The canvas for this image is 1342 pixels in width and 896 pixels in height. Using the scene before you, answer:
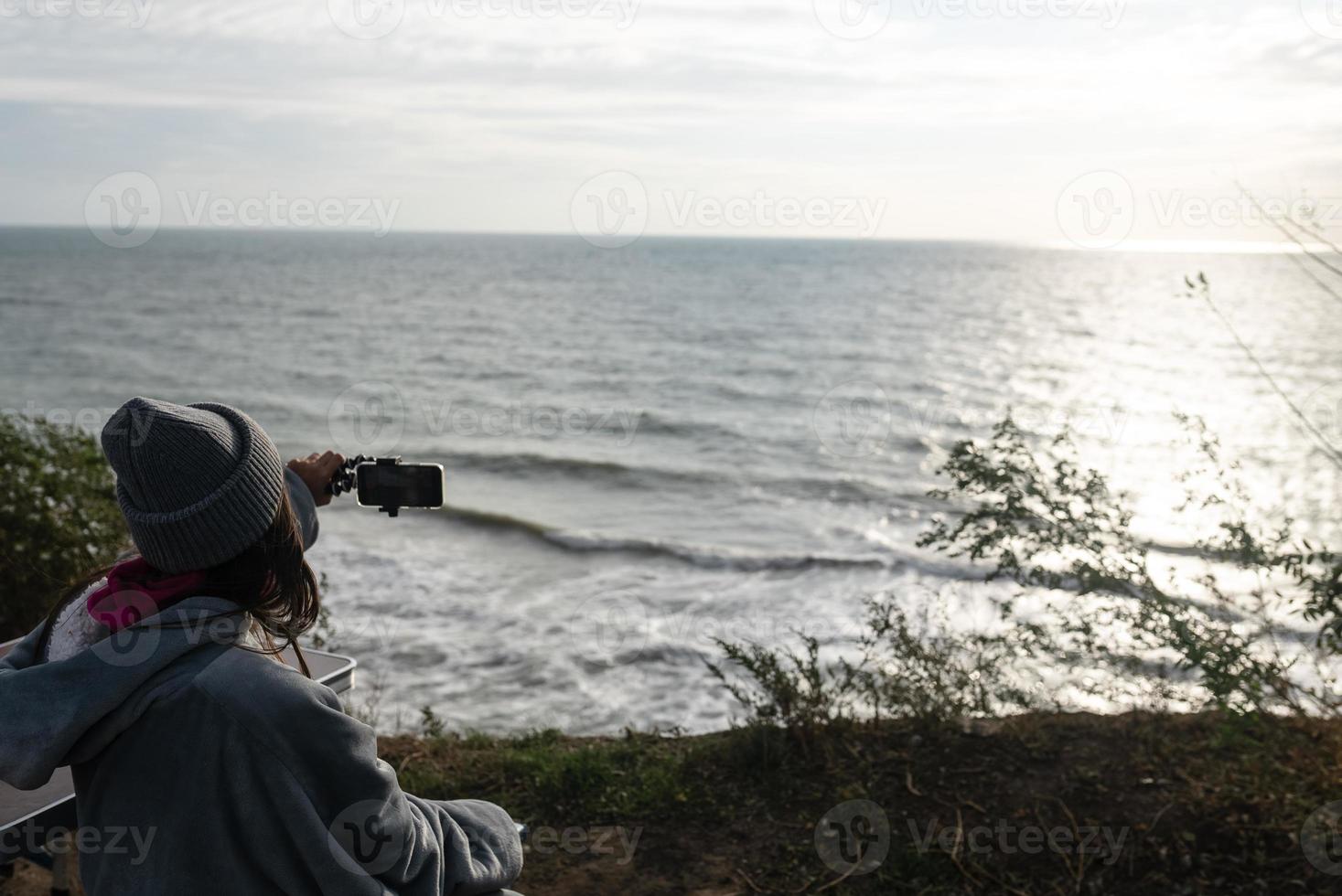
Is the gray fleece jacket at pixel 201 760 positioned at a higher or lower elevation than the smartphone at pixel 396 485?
lower

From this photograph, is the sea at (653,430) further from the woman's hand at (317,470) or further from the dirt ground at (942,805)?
the woman's hand at (317,470)

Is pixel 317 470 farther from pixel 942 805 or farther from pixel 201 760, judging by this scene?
pixel 942 805

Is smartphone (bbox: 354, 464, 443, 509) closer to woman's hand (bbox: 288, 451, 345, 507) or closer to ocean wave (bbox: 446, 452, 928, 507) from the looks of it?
woman's hand (bbox: 288, 451, 345, 507)

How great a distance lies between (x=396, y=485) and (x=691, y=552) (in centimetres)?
965

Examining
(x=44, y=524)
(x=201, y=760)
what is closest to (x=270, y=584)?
(x=201, y=760)

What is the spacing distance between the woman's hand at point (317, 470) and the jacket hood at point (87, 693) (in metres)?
0.82

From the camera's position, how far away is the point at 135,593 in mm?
1723

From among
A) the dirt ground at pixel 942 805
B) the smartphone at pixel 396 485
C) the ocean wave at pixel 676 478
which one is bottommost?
the ocean wave at pixel 676 478

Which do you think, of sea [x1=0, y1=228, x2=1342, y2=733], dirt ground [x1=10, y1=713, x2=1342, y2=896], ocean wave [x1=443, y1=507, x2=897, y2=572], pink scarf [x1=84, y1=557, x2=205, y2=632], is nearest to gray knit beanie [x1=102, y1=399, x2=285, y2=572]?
pink scarf [x1=84, y1=557, x2=205, y2=632]

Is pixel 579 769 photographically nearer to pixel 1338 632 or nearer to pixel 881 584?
pixel 1338 632

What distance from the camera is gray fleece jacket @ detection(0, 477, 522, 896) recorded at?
64.1 inches

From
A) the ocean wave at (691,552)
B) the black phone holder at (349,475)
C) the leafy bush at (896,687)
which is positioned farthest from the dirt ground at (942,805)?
the ocean wave at (691,552)

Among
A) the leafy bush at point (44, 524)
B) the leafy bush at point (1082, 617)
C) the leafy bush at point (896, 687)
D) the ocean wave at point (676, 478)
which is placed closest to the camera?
the leafy bush at point (1082, 617)

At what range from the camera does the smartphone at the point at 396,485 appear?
250cm
